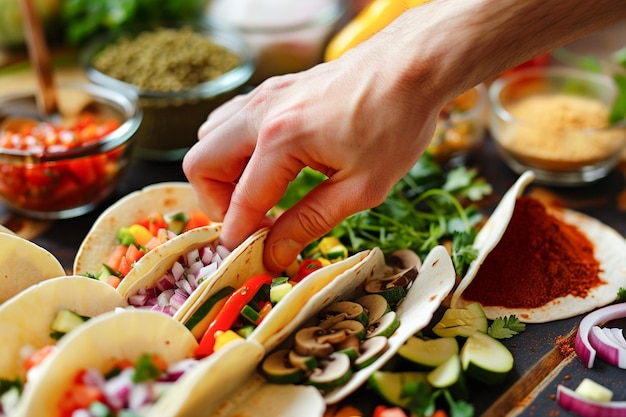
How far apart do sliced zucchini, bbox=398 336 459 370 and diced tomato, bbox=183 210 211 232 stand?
1.11m

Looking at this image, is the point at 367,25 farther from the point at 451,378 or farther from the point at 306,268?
the point at 451,378

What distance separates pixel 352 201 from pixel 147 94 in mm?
1851

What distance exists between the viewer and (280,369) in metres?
2.53

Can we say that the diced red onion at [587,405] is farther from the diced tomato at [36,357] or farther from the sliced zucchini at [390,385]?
the diced tomato at [36,357]

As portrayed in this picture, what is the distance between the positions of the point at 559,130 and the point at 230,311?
7.40 feet

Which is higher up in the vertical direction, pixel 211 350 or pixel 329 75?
pixel 329 75

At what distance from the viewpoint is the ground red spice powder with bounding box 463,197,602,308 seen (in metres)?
3.14

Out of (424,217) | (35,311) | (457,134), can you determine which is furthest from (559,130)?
(35,311)

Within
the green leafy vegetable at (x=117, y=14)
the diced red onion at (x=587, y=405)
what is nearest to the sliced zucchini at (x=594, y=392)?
the diced red onion at (x=587, y=405)

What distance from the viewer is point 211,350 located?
256 centimetres

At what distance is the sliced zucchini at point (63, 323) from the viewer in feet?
8.16

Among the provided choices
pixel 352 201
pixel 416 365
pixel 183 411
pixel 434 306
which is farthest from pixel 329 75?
pixel 183 411

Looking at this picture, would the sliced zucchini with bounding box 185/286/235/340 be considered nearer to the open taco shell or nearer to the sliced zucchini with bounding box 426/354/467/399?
the open taco shell

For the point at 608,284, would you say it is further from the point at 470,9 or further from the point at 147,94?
the point at 147,94
